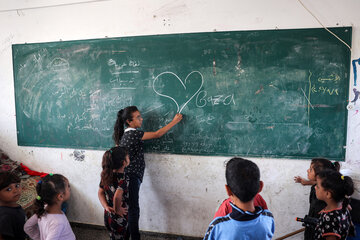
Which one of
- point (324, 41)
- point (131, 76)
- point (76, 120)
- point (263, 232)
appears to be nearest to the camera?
point (263, 232)

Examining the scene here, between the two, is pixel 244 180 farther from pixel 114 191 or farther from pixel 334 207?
pixel 114 191

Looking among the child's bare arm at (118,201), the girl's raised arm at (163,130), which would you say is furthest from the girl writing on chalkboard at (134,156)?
the child's bare arm at (118,201)

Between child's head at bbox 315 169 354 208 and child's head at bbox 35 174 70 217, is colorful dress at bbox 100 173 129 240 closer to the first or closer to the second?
child's head at bbox 35 174 70 217

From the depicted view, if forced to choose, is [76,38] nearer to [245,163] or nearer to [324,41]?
[245,163]

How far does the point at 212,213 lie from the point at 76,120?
6.94ft

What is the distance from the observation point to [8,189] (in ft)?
5.67

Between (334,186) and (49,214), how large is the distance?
2103 mm

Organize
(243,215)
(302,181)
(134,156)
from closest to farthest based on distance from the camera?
1. (243,215)
2. (302,181)
3. (134,156)

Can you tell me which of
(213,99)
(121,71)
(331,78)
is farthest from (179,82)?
(331,78)

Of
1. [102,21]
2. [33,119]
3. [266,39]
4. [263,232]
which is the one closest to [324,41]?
[266,39]

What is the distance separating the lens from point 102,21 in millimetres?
2908

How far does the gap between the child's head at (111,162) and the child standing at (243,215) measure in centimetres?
105

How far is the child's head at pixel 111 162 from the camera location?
6.72 feet

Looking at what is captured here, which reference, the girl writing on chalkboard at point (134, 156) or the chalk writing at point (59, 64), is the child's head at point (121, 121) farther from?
the chalk writing at point (59, 64)
